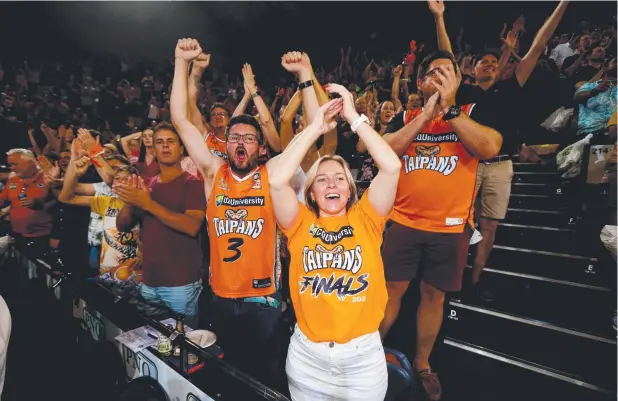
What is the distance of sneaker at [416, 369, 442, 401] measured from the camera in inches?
82.4

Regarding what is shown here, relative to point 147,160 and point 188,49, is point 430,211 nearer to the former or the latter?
point 188,49

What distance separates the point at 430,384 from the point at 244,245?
1408mm

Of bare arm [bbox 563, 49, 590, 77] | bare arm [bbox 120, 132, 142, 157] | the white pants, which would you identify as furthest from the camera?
bare arm [bbox 563, 49, 590, 77]

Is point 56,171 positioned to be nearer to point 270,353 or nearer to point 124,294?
point 124,294

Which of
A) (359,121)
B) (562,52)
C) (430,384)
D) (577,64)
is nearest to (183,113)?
(359,121)

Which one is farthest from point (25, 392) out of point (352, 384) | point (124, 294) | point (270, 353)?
point (352, 384)

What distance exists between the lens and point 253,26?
29.9 feet

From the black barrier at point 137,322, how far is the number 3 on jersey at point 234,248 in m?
0.47

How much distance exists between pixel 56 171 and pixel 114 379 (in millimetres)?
3174

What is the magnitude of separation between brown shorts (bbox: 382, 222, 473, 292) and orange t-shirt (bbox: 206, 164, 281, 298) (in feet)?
2.48

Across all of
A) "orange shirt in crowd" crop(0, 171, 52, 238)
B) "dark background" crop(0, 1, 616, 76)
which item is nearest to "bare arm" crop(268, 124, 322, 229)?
"orange shirt in crowd" crop(0, 171, 52, 238)

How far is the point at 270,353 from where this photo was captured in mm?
2045

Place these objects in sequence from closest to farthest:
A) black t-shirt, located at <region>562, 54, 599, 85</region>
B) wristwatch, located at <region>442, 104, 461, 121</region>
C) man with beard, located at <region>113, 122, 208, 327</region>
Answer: wristwatch, located at <region>442, 104, 461, 121</region> → man with beard, located at <region>113, 122, 208, 327</region> → black t-shirt, located at <region>562, 54, 599, 85</region>

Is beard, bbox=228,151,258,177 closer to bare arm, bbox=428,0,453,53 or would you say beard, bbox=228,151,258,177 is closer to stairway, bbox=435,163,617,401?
bare arm, bbox=428,0,453,53
